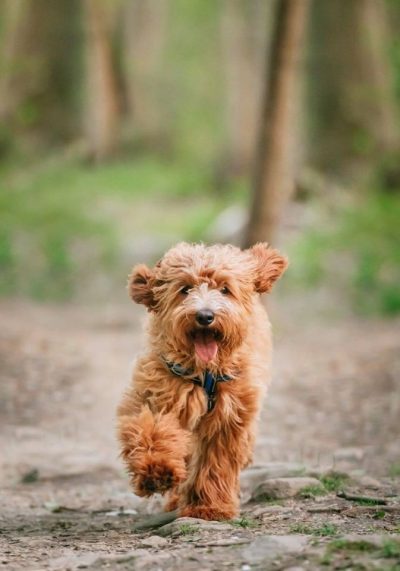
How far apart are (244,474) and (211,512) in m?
1.35

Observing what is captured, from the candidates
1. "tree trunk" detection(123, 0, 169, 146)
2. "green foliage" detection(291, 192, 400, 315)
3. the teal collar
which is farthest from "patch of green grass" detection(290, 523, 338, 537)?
"tree trunk" detection(123, 0, 169, 146)

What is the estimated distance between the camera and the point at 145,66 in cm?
3241

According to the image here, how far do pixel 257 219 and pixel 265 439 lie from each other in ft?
16.7

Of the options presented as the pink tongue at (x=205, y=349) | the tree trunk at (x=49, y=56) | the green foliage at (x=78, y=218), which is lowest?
the pink tongue at (x=205, y=349)

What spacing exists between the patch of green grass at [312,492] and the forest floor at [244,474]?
0.4 inches

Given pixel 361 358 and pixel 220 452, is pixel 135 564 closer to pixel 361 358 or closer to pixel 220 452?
pixel 220 452

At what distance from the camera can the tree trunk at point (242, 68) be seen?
24.3 meters

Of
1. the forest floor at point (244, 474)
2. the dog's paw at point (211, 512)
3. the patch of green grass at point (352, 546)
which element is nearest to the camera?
the patch of green grass at point (352, 546)

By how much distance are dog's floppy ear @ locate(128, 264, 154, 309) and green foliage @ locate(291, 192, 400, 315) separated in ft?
27.7

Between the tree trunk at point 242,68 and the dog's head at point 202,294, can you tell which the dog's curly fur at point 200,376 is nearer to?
the dog's head at point 202,294

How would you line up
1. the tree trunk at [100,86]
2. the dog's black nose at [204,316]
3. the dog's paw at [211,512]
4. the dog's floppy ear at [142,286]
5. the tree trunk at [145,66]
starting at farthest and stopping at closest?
the tree trunk at [145,66] < the tree trunk at [100,86] < the dog's floppy ear at [142,286] < the dog's paw at [211,512] < the dog's black nose at [204,316]

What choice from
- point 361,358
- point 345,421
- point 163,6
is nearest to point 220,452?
point 345,421

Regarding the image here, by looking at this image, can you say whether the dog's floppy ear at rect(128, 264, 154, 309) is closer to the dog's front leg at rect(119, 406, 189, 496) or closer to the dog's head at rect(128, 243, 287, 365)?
the dog's head at rect(128, 243, 287, 365)

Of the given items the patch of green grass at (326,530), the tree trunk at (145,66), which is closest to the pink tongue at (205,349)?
the patch of green grass at (326,530)
